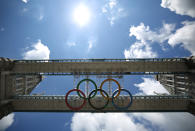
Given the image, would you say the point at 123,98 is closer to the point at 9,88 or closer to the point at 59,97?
the point at 59,97

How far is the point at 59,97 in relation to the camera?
811 inches

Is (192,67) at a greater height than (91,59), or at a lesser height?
lesser

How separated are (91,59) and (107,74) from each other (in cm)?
525

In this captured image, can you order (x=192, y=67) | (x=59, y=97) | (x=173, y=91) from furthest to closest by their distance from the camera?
(x=173, y=91) < (x=59, y=97) < (x=192, y=67)

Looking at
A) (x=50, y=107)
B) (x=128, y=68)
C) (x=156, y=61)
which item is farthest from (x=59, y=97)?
(x=156, y=61)

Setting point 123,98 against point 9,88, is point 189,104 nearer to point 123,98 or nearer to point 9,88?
point 123,98

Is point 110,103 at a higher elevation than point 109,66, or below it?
below

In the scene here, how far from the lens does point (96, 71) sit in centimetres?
1967

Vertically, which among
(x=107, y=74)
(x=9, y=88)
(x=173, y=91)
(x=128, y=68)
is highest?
(x=128, y=68)

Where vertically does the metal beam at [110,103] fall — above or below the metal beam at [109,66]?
below

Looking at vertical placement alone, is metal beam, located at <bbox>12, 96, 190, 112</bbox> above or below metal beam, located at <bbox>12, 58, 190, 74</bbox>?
below

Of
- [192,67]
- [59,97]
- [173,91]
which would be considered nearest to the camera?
[192,67]

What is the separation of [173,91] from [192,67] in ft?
81.4

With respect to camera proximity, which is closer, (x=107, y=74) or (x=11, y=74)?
(x=107, y=74)
